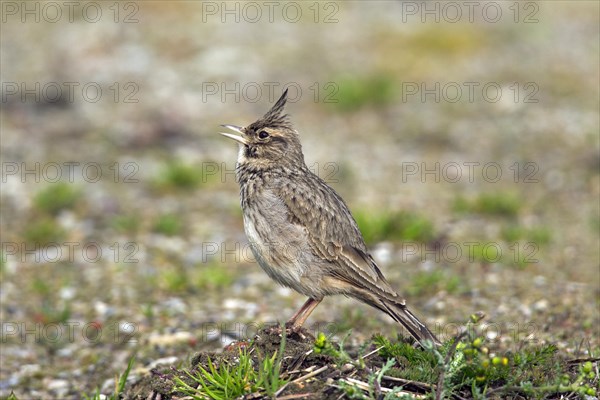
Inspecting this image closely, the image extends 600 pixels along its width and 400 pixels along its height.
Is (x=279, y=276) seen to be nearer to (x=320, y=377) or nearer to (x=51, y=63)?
(x=320, y=377)

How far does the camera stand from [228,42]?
1844 cm

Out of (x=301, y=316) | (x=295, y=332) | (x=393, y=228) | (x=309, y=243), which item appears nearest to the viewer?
(x=295, y=332)

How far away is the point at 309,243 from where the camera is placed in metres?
7.23

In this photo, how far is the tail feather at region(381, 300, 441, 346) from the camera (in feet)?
21.0

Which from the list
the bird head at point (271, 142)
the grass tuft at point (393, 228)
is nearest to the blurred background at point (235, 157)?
the grass tuft at point (393, 228)

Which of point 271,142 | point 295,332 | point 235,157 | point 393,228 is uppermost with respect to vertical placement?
point 271,142

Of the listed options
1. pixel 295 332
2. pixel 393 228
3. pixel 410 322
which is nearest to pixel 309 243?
pixel 295 332

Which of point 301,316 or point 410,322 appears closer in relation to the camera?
point 410,322

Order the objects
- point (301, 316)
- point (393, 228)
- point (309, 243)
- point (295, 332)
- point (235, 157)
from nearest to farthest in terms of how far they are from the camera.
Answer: point (295, 332)
point (301, 316)
point (309, 243)
point (393, 228)
point (235, 157)

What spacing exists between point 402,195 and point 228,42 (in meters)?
7.07

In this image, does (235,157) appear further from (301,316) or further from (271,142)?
(301,316)

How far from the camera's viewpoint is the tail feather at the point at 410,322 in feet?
21.0

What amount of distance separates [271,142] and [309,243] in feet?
4.27

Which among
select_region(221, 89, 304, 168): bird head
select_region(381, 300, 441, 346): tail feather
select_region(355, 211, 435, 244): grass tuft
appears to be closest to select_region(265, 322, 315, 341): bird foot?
select_region(381, 300, 441, 346): tail feather
